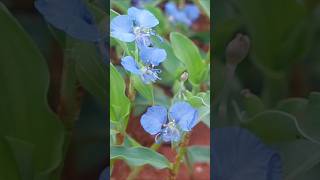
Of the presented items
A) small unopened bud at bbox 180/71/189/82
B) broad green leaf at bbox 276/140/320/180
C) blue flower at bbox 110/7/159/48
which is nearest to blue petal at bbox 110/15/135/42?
blue flower at bbox 110/7/159/48

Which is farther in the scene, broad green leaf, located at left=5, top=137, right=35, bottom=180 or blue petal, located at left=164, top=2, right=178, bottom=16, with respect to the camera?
blue petal, located at left=164, top=2, right=178, bottom=16

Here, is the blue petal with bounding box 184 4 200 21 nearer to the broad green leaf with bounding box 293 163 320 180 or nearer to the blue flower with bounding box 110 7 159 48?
the blue flower with bounding box 110 7 159 48

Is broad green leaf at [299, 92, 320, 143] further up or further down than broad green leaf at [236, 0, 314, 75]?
further down

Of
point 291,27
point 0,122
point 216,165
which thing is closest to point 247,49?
point 291,27

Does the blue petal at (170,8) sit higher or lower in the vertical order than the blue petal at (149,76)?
higher

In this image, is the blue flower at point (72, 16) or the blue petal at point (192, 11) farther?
the blue petal at point (192, 11)

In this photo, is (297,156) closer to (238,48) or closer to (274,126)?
(274,126)

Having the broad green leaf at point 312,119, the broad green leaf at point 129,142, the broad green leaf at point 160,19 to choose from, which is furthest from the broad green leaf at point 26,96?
the broad green leaf at point 312,119

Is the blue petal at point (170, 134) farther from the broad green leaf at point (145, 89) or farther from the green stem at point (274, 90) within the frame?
the green stem at point (274, 90)
